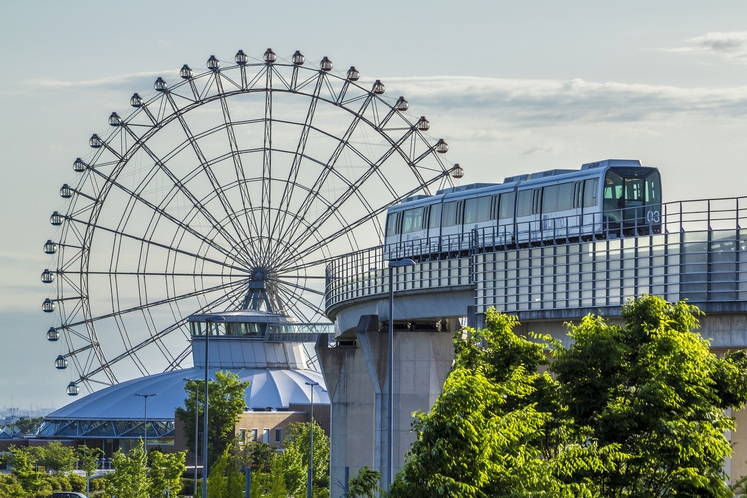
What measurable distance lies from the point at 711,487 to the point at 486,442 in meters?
4.31

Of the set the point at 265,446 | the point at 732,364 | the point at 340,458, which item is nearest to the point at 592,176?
the point at 340,458

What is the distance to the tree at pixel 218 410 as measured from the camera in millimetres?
106938

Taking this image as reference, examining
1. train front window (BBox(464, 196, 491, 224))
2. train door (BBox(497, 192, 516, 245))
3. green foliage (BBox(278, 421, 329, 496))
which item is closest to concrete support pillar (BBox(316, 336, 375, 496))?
train front window (BBox(464, 196, 491, 224))

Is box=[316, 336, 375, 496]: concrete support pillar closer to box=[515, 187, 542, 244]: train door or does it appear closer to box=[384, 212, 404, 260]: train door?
box=[384, 212, 404, 260]: train door

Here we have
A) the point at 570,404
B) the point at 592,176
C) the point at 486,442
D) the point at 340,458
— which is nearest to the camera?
the point at 486,442

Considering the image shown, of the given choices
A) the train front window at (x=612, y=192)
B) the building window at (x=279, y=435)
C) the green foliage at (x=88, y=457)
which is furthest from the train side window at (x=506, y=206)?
the building window at (x=279, y=435)

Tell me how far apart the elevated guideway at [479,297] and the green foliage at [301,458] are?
16.5 meters

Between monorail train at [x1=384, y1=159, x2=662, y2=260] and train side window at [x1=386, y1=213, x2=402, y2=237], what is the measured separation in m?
2.28

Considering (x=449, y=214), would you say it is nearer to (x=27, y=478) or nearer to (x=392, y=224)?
(x=392, y=224)

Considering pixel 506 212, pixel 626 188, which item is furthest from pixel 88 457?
pixel 626 188

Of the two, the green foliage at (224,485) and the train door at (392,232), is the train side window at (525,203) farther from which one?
the green foliage at (224,485)

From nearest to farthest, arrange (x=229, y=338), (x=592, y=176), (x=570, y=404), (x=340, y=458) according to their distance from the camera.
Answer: (x=570, y=404) → (x=592, y=176) → (x=340, y=458) → (x=229, y=338)

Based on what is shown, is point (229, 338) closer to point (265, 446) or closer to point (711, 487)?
point (265, 446)

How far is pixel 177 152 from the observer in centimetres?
9888
